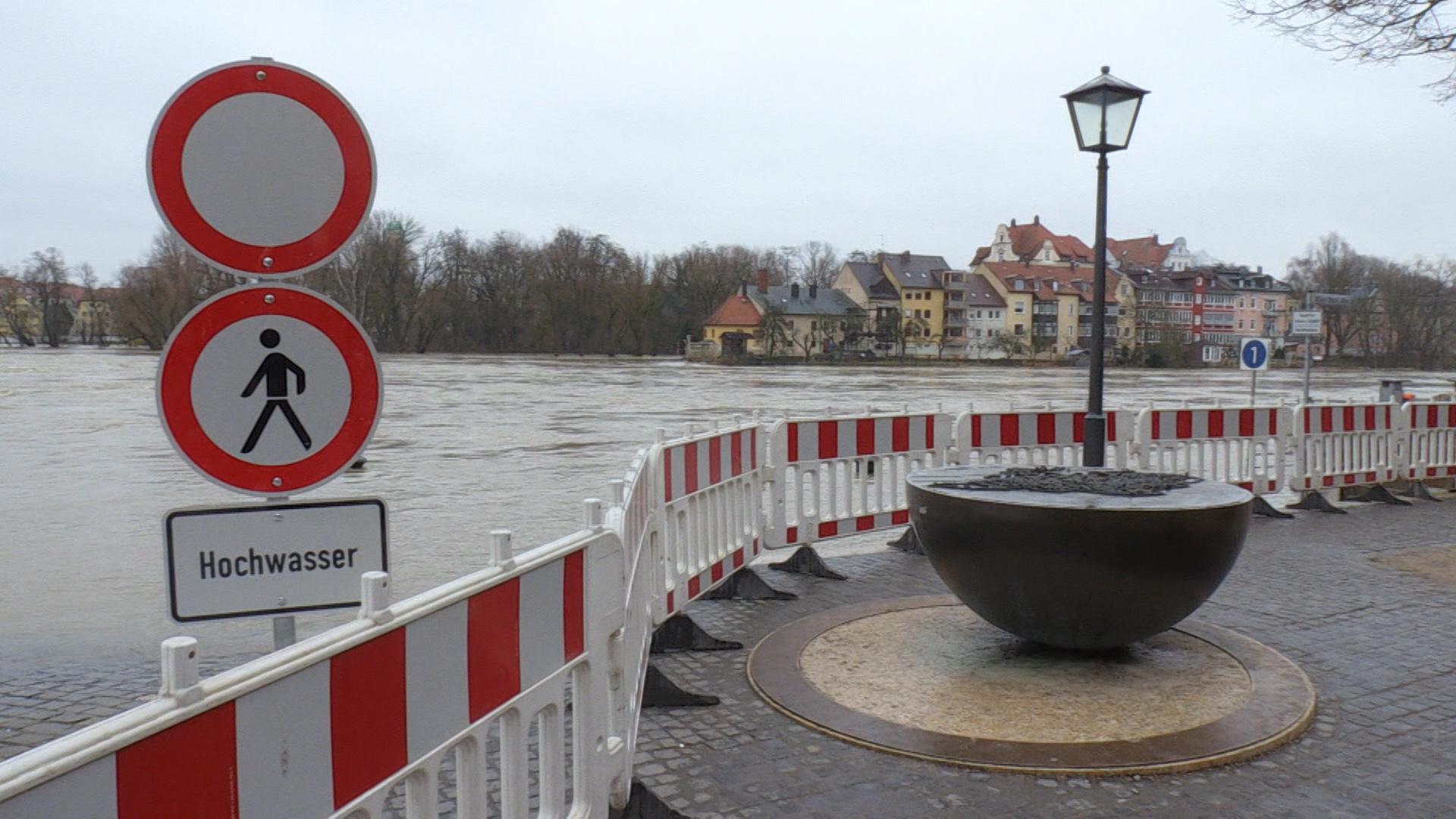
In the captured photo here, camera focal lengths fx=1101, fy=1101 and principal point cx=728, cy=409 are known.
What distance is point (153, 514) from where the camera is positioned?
12.3 metres

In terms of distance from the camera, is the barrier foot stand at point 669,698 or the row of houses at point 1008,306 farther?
the row of houses at point 1008,306

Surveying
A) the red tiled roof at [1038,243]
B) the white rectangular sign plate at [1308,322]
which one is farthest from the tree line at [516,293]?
the white rectangular sign plate at [1308,322]

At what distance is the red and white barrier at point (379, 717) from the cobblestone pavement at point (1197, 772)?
961mm

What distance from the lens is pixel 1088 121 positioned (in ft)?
31.1

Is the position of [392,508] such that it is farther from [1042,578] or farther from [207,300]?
[207,300]

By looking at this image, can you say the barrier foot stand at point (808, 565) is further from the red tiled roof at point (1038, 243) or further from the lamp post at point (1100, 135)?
the red tiled roof at point (1038, 243)

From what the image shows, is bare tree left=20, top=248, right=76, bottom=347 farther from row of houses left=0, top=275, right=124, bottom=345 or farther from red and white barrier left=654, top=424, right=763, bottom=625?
red and white barrier left=654, top=424, right=763, bottom=625

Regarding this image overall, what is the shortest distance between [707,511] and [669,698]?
199 centimetres

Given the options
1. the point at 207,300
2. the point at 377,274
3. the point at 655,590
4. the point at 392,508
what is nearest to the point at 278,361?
the point at 207,300

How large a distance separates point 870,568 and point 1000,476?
2.42m

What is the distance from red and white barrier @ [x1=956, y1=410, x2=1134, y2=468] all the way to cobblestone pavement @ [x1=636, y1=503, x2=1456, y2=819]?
3.11m

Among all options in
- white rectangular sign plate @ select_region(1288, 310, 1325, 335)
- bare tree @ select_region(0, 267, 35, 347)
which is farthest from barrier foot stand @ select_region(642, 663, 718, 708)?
Answer: bare tree @ select_region(0, 267, 35, 347)

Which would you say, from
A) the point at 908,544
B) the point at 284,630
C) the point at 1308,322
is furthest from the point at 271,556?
the point at 1308,322

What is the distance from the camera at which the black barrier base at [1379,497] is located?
1252cm
